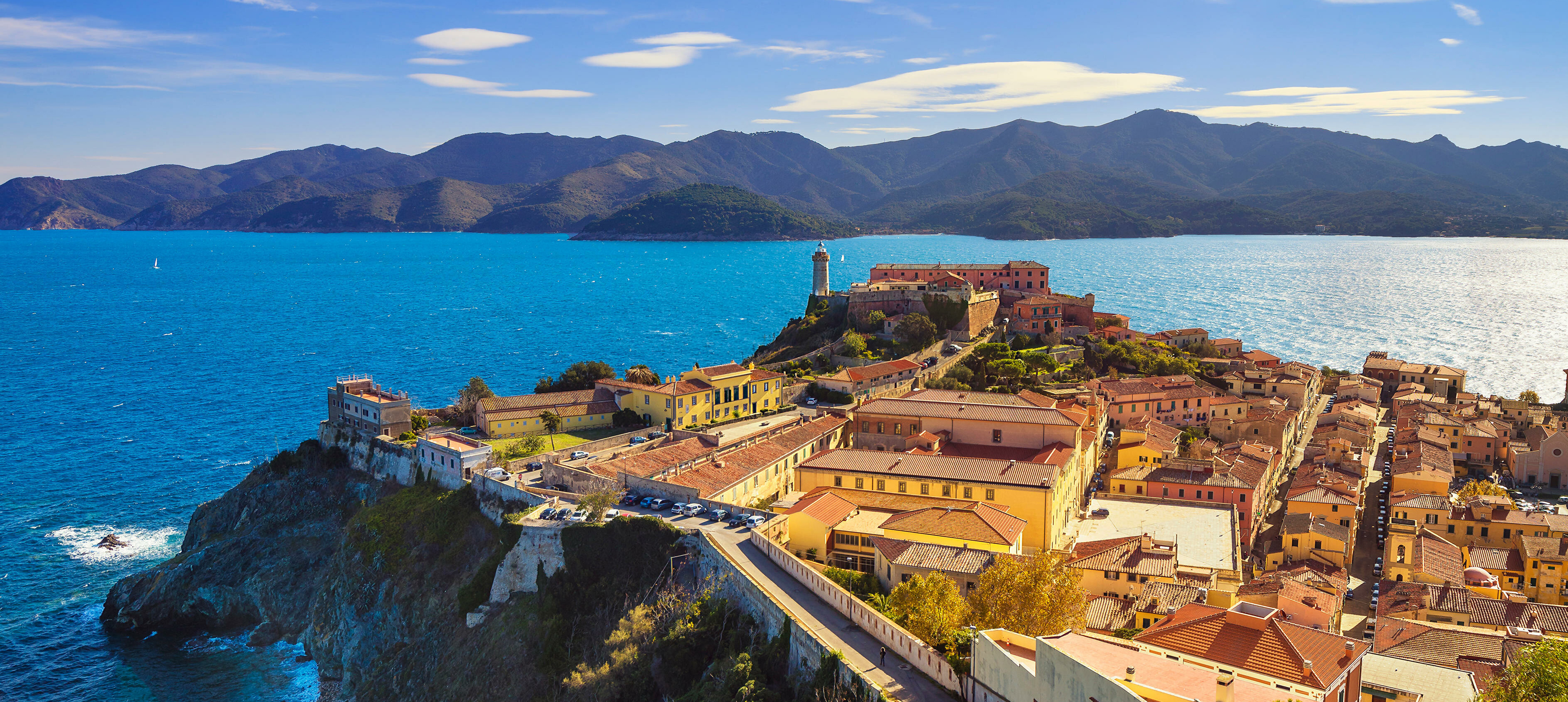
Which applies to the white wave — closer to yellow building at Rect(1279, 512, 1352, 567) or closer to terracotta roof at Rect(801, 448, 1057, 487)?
terracotta roof at Rect(801, 448, 1057, 487)

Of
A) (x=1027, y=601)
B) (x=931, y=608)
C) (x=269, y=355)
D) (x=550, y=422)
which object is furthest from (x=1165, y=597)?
(x=269, y=355)

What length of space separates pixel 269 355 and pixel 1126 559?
109 meters

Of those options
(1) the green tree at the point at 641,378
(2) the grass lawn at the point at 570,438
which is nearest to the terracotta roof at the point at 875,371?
(1) the green tree at the point at 641,378

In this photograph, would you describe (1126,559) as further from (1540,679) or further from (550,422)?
(550,422)

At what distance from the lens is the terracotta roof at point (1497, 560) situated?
44.2m

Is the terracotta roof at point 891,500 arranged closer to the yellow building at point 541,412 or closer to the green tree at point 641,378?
the yellow building at point 541,412

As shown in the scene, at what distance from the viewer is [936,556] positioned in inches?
1291

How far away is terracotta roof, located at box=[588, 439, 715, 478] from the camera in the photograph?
1722 inches

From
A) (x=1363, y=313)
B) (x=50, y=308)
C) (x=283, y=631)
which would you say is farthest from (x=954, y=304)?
(x=50, y=308)

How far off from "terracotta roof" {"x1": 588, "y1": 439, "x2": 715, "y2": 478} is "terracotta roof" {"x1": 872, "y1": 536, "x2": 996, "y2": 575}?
13.7 m

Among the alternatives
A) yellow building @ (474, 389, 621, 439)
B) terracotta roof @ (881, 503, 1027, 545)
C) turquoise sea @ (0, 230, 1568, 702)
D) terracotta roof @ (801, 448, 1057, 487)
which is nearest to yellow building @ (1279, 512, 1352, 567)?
terracotta roof @ (801, 448, 1057, 487)

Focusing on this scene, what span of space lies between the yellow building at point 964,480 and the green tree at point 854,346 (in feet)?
103

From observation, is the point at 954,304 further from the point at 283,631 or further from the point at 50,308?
the point at 50,308

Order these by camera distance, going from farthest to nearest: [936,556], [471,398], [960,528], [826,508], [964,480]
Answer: [471,398], [964,480], [826,508], [960,528], [936,556]
